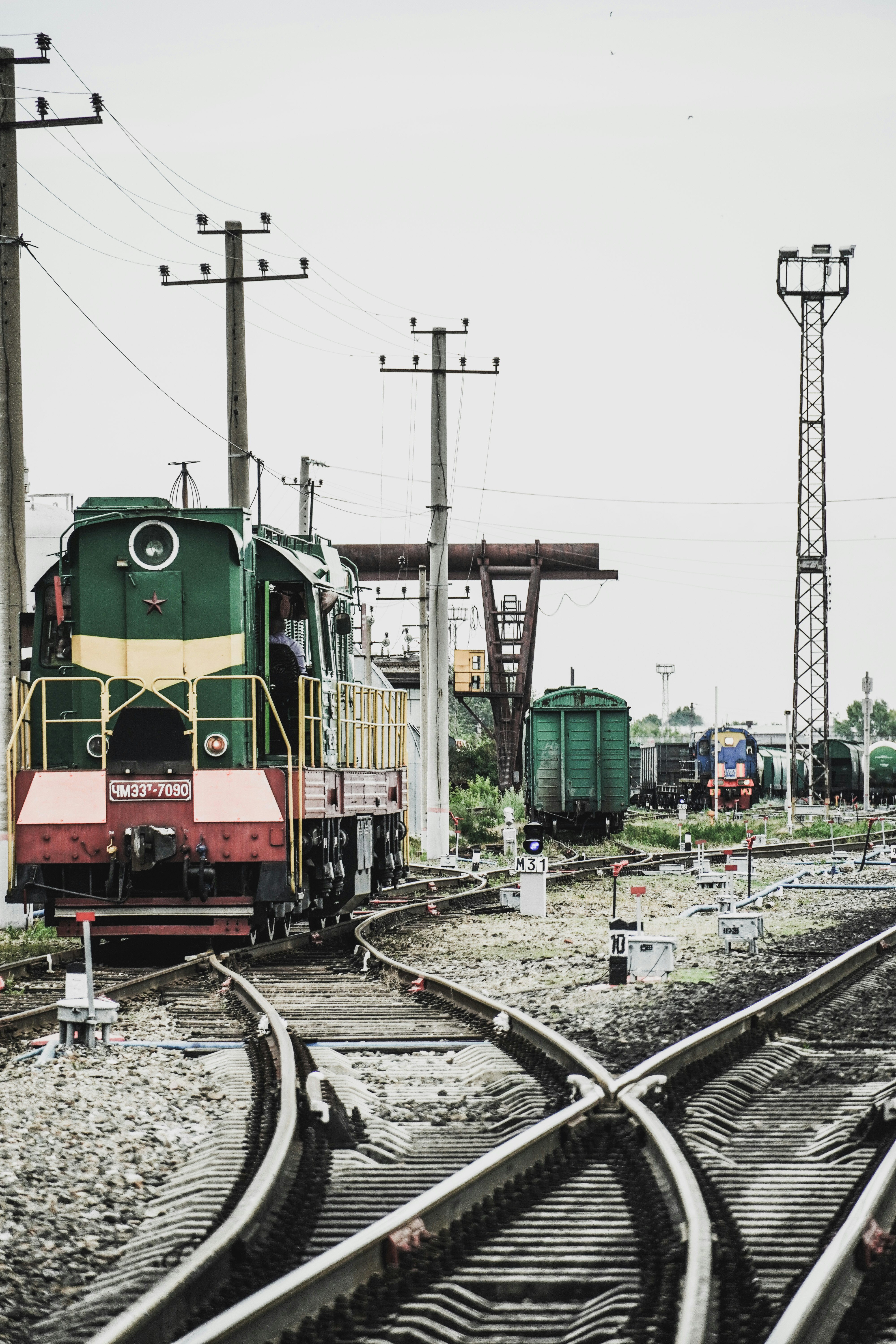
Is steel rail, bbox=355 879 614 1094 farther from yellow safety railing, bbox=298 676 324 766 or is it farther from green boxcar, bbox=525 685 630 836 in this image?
green boxcar, bbox=525 685 630 836

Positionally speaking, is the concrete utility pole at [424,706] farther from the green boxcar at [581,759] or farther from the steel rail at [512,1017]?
the steel rail at [512,1017]

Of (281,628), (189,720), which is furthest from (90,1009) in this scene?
(281,628)

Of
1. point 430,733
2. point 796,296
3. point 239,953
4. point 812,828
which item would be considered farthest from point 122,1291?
point 796,296

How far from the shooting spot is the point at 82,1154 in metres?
6.59

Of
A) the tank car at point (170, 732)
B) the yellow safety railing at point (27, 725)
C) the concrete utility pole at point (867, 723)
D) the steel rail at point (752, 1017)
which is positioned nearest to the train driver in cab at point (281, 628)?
the tank car at point (170, 732)

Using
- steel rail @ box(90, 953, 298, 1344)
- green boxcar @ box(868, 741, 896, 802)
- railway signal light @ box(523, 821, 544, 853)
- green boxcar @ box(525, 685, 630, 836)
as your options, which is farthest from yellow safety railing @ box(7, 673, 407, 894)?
green boxcar @ box(868, 741, 896, 802)

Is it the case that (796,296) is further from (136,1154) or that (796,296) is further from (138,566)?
(136,1154)

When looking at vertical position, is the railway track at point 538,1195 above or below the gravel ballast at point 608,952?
above

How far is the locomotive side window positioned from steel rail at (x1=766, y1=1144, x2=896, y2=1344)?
10157mm

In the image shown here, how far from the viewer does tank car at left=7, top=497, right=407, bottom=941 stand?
13547 millimetres

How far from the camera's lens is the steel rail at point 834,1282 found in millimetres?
4215

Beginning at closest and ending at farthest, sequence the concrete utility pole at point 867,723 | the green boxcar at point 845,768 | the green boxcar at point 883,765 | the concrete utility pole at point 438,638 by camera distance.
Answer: the concrete utility pole at point 438,638
the concrete utility pole at point 867,723
the green boxcar at point 845,768
the green boxcar at point 883,765

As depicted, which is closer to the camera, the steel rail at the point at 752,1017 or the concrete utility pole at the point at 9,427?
the steel rail at the point at 752,1017

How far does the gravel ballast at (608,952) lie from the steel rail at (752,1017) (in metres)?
0.20
